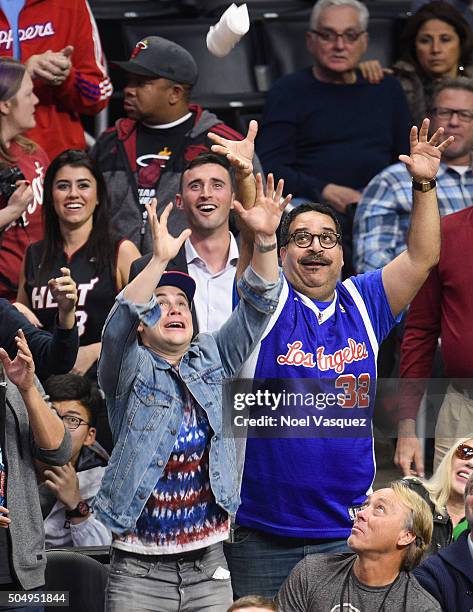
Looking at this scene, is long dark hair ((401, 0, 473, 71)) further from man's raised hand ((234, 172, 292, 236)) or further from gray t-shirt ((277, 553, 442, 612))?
gray t-shirt ((277, 553, 442, 612))

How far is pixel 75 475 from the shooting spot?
558 cm

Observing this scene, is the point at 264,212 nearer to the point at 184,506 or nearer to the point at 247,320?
the point at 247,320

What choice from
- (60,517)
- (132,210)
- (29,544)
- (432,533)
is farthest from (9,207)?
(432,533)

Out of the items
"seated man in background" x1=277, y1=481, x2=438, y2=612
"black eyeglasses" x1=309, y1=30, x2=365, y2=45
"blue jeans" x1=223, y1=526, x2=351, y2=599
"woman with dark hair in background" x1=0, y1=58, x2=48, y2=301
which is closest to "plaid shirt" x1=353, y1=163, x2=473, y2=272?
"black eyeglasses" x1=309, y1=30, x2=365, y2=45

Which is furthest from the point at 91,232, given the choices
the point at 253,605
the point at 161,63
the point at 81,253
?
the point at 253,605

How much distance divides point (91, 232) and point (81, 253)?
0.10 metres

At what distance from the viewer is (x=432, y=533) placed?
196 inches

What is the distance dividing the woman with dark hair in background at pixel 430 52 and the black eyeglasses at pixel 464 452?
9.58ft

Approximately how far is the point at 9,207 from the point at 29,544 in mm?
1690

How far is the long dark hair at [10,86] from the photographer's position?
6.55 meters

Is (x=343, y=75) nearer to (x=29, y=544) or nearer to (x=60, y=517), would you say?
(x=60, y=517)

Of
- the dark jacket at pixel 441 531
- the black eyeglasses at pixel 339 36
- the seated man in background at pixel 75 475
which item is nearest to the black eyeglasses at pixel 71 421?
the seated man in background at pixel 75 475

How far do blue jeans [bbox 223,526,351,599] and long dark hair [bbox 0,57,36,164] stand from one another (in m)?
2.39

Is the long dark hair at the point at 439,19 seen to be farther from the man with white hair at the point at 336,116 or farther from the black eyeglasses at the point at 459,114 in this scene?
the black eyeglasses at the point at 459,114
